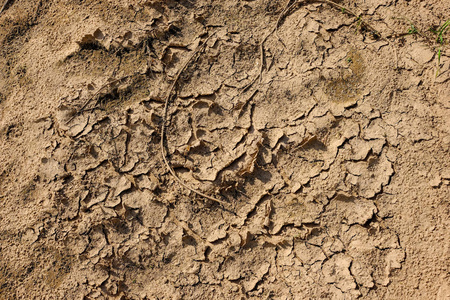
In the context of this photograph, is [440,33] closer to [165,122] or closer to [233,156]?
[233,156]

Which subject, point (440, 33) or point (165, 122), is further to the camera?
point (165, 122)

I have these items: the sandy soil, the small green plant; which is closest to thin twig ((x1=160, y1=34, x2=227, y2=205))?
the sandy soil

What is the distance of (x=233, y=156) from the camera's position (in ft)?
6.73

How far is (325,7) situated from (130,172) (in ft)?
5.36

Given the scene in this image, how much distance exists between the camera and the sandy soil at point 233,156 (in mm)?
1855

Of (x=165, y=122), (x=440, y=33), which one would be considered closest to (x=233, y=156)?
(x=165, y=122)

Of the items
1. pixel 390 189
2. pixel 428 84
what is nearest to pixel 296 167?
pixel 390 189

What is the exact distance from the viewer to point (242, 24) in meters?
2.27

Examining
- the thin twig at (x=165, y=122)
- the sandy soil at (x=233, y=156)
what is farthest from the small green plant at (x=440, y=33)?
the thin twig at (x=165, y=122)

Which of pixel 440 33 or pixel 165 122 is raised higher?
pixel 165 122

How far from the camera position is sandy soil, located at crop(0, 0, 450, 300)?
6.09 ft

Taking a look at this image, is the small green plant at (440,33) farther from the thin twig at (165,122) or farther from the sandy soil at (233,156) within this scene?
the thin twig at (165,122)

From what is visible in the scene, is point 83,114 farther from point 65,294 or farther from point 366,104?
point 366,104

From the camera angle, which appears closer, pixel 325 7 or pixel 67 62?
pixel 325 7
